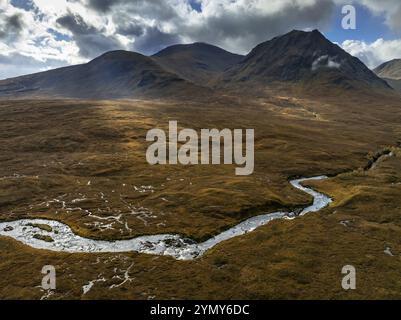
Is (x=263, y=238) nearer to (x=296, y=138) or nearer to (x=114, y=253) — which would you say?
(x=114, y=253)

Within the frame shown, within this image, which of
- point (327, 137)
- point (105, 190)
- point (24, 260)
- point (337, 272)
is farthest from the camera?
point (327, 137)

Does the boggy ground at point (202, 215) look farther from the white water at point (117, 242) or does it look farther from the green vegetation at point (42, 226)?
the green vegetation at point (42, 226)
